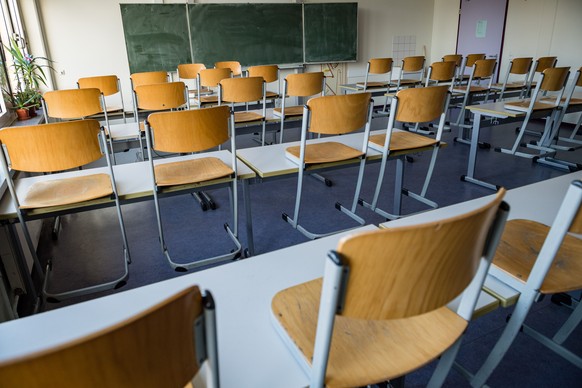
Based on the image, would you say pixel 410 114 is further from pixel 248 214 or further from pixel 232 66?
pixel 232 66

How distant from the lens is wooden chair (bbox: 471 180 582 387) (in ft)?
3.54

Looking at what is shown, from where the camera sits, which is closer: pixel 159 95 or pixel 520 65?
pixel 159 95

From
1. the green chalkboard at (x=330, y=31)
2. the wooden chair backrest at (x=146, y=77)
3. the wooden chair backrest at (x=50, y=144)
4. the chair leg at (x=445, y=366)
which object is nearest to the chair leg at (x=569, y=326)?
the chair leg at (x=445, y=366)

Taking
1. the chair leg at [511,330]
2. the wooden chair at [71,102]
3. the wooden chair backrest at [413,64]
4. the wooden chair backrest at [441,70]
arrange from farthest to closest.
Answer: the wooden chair backrest at [413,64]
the wooden chair backrest at [441,70]
the wooden chair at [71,102]
the chair leg at [511,330]

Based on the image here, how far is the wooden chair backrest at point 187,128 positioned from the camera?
2244 millimetres

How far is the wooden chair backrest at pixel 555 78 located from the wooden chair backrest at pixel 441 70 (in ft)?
5.12

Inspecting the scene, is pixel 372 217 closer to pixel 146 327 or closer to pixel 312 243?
pixel 312 243

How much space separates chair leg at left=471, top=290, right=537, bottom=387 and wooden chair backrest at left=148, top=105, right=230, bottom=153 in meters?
1.76

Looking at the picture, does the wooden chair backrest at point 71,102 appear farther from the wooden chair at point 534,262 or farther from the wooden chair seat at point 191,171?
the wooden chair at point 534,262

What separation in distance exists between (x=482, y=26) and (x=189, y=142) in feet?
23.6

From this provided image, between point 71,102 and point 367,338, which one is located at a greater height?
point 71,102

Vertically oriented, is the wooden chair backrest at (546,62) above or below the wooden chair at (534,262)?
above

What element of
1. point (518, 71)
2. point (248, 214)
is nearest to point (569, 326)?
point (248, 214)

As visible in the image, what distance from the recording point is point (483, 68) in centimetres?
573
